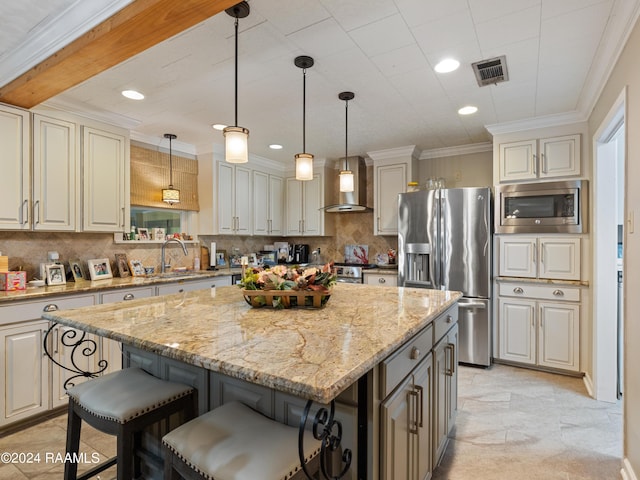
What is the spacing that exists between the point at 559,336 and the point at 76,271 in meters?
4.51

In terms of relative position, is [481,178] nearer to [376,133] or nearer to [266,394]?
[376,133]

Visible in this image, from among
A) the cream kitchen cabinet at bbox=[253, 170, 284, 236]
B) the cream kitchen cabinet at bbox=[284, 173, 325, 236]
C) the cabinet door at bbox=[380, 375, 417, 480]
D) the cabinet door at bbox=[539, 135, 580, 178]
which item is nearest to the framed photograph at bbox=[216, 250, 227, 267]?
the cream kitchen cabinet at bbox=[253, 170, 284, 236]

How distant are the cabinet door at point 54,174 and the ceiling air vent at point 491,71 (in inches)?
128

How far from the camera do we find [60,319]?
1.56 m

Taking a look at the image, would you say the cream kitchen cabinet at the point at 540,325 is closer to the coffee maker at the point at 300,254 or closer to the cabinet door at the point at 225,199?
the coffee maker at the point at 300,254

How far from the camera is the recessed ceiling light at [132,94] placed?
284 centimetres

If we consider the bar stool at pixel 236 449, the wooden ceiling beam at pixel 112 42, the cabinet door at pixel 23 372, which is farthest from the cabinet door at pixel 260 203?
the bar stool at pixel 236 449

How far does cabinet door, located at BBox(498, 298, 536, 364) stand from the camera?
11.6 feet

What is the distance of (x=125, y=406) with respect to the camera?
4.59ft

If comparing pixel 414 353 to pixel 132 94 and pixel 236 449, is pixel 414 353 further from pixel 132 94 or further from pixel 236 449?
pixel 132 94

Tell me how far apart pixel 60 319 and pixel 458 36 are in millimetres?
2512

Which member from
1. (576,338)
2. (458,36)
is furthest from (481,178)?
(458,36)

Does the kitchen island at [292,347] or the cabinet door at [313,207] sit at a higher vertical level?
the cabinet door at [313,207]

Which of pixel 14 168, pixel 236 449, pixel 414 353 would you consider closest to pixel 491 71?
pixel 414 353
